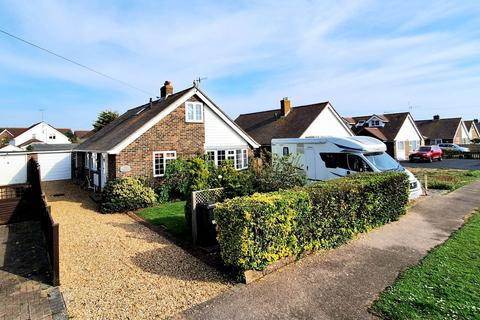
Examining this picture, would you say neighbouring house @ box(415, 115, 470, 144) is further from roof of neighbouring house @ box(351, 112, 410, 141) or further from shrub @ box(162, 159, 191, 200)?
shrub @ box(162, 159, 191, 200)

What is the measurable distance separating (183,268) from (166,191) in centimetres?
797

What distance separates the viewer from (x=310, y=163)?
55.3 feet

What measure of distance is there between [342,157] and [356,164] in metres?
0.99

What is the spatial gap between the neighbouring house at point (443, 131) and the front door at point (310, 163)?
4211 centimetres

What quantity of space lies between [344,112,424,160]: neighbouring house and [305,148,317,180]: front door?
2253cm

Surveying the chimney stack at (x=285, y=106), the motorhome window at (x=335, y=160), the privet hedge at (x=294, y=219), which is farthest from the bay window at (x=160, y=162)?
the chimney stack at (x=285, y=106)

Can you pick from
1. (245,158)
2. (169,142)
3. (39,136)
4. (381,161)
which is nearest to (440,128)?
(381,161)

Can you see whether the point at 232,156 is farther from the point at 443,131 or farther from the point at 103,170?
the point at 443,131

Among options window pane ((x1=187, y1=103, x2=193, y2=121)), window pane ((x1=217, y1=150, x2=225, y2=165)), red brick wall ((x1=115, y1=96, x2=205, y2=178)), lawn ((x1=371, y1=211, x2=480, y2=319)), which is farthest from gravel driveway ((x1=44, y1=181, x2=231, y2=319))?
window pane ((x1=217, y1=150, x2=225, y2=165))

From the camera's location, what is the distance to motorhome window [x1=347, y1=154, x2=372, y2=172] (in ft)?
44.3

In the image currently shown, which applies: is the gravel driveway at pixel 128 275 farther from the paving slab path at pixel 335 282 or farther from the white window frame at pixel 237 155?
the white window frame at pixel 237 155

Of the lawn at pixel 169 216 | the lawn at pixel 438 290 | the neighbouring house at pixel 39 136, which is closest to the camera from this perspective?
the lawn at pixel 438 290

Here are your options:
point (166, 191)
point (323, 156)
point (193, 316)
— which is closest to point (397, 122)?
point (323, 156)

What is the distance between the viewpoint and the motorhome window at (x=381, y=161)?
13.4 m
